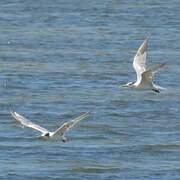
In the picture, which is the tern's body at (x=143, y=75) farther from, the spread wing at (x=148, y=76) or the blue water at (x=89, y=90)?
the blue water at (x=89, y=90)

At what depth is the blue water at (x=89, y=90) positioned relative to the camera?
2209cm

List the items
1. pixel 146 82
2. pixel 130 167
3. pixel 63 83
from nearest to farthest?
1. pixel 146 82
2. pixel 130 167
3. pixel 63 83

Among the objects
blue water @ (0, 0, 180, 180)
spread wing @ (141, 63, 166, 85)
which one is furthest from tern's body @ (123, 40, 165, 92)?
blue water @ (0, 0, 180, 180)

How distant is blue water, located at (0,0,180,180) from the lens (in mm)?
22094

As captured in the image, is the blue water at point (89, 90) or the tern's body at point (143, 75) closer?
the tern's body at point (143, 75)

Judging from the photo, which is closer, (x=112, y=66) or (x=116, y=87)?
(x=116, y=87)

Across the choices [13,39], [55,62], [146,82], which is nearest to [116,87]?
[55,62]

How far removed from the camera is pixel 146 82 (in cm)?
1984

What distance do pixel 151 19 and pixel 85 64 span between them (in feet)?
26.9

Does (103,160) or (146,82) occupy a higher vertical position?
(146,82)

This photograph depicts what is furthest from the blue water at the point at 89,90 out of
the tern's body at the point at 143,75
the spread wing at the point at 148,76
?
the spread wing at the point at 148,76

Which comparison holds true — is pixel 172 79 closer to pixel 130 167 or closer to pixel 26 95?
pixel 26 95

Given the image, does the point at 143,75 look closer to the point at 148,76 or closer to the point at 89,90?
the point at 148,76

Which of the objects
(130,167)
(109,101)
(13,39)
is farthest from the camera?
(13,39)
